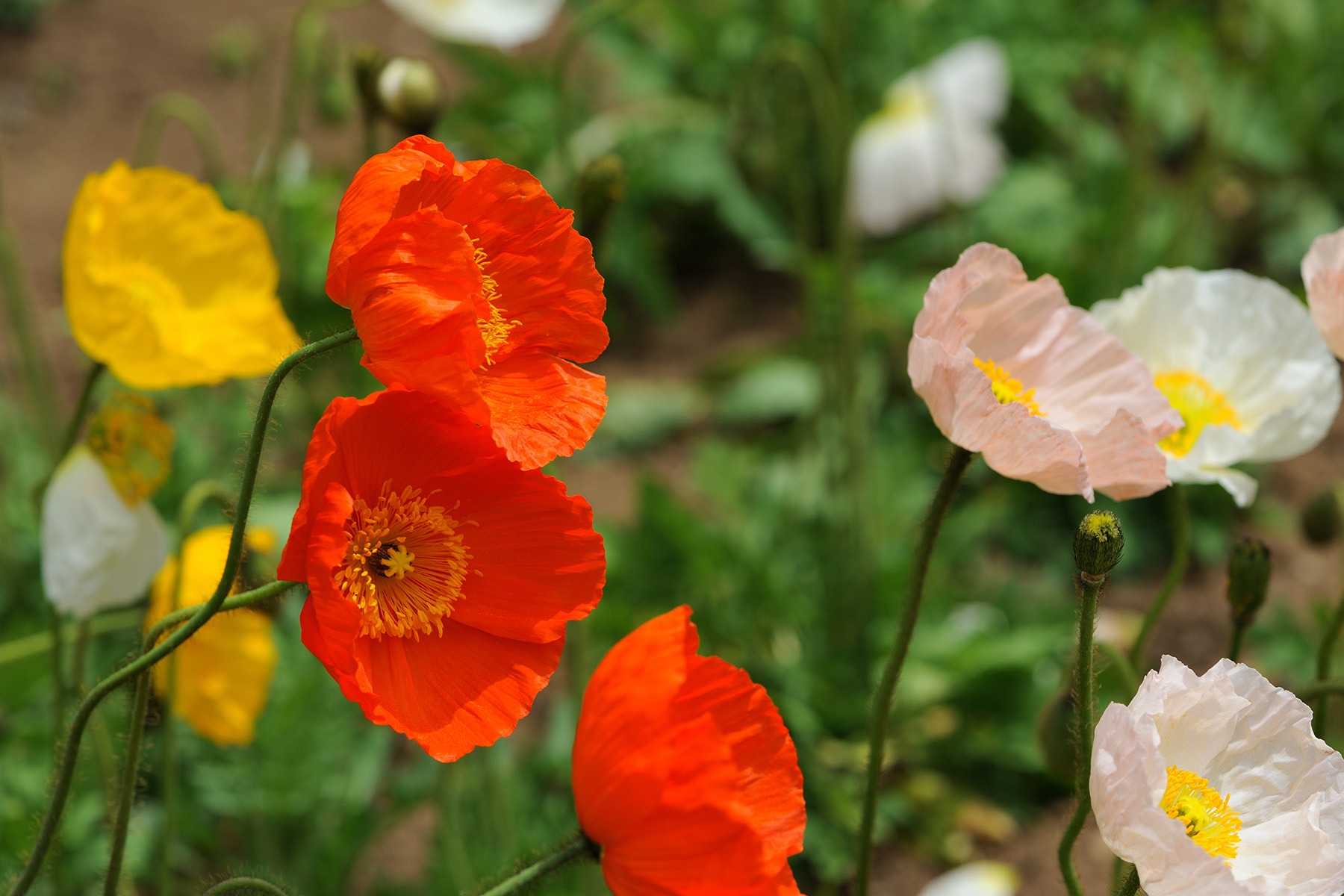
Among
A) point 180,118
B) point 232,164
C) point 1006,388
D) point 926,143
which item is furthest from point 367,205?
point 232,164

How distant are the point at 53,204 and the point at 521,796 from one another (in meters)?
2.72

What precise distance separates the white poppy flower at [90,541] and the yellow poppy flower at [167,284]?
7 cm

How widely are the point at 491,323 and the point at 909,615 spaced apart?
267 millimetres

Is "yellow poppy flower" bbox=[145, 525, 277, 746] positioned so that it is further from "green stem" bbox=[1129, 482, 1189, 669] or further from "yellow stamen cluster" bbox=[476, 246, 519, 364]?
"green stem" bbox=[1129, 482, 1189, 669]

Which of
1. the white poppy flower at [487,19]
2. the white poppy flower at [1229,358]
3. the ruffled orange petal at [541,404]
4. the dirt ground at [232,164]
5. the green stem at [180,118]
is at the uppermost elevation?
the ruffled orange petal at [541,404]

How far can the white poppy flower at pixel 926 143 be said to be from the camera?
2.81 meters

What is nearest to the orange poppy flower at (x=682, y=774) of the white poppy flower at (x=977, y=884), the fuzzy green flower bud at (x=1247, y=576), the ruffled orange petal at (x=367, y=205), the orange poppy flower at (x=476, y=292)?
the orange poppy flower at (x=476, y=292)

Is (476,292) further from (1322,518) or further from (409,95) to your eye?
(1322,518)

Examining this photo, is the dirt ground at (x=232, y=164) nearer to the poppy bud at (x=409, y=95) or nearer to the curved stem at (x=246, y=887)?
the poppy bud at (x=409, y=95)

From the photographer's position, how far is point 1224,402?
0.92m

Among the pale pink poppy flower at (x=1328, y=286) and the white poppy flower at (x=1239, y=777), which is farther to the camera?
the pale pink poppy flower at (x=1328, y=286)

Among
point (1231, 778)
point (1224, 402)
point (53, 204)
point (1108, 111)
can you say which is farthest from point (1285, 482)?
point (53, 204)

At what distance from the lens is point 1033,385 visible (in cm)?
80

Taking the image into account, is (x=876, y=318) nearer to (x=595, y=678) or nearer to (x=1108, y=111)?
(x=595, y=678)
